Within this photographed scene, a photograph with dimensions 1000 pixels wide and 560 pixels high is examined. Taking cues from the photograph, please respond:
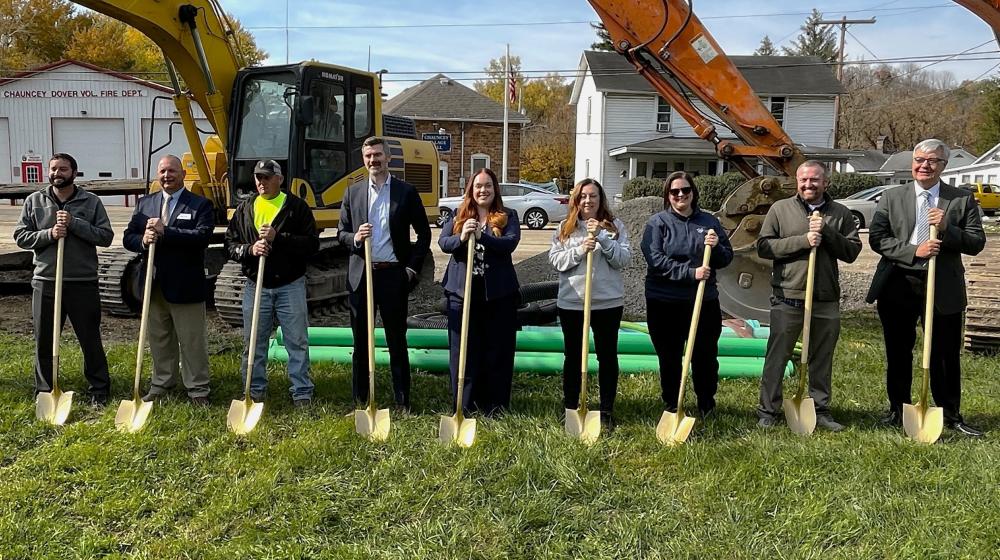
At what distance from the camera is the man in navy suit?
199 inches

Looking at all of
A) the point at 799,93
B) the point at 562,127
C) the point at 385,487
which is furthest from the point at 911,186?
the point at 562,127

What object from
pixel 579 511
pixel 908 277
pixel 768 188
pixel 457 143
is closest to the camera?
pixel 579 511

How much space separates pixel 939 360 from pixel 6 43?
48081 mm

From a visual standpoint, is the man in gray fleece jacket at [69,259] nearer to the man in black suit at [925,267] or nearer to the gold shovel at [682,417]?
the gold shovel at [682,417]

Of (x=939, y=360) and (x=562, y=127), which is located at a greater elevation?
(x=562, y=127)

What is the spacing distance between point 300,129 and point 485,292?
3.98m

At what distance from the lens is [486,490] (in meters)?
3.94

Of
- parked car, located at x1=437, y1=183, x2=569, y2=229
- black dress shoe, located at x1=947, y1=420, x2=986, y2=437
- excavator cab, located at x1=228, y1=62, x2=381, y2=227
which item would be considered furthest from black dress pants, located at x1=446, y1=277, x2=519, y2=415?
parked car, located at x1=437, y1=183, x2=569, y2=229

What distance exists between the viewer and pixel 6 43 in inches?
1606

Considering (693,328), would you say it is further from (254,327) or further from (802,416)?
(254,327)

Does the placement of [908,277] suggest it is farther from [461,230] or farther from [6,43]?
[6,43]

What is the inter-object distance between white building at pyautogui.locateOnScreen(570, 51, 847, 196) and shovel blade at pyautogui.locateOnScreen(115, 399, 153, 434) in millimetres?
27687

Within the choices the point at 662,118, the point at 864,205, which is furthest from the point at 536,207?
the point at 662,118

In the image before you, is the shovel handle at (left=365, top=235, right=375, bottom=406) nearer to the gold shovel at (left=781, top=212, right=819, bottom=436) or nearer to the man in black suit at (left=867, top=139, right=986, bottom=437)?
the gold shovel at (left=781, top=212, right=819, bottom=436)
